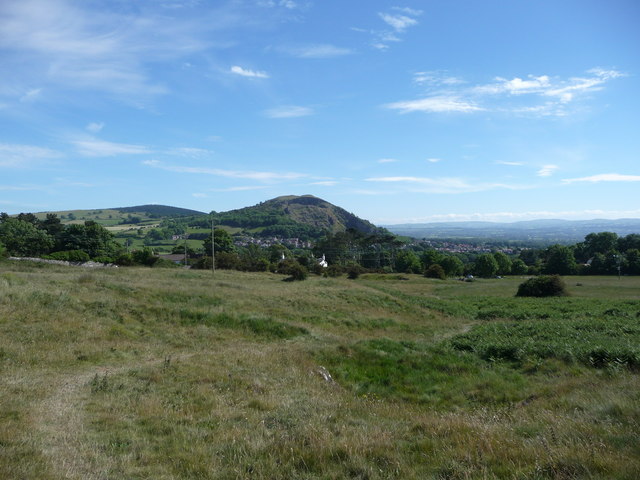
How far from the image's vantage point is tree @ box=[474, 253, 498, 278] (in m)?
99.4

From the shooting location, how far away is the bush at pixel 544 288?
47.3 m

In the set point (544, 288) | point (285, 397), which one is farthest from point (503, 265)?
point (285, 397)

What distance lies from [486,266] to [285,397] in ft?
327

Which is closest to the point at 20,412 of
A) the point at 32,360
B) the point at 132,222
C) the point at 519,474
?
the point at 32,360

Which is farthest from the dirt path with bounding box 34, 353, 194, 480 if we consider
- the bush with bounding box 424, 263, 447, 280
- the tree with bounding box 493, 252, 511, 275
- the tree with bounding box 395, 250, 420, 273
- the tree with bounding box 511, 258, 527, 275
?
the tree with bounding box 511, 258, 527, 275

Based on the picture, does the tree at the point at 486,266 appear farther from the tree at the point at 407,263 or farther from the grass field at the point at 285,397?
the grass field at the point at 285,397

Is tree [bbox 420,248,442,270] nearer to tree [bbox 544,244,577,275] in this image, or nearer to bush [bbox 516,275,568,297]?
tree [bbox 544,244,577,275]

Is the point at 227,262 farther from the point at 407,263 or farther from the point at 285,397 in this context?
the point at 285,397

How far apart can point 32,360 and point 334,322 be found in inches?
614

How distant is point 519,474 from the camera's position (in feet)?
14.7

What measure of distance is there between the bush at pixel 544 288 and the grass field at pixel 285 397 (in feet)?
95.4

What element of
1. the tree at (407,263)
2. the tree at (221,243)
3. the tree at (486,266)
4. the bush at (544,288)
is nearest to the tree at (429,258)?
the tree at (407,263)

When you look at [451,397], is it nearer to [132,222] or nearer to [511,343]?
[511,343]

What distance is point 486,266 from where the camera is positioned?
99.7 m
